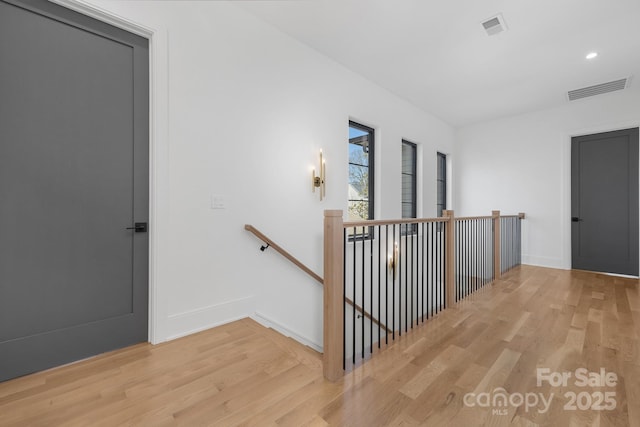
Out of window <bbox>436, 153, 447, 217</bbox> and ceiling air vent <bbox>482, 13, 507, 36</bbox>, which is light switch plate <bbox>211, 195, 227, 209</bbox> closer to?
ceiling air vent <bbox>482, 13, 507, 36</bbox>

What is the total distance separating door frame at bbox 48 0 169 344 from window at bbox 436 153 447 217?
541 centimetres

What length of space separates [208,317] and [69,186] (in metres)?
1.39

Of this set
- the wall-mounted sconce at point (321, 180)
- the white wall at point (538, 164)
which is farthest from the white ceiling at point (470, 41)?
the wall-mounted sconce at point (321, 180)

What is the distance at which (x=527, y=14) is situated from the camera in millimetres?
2639

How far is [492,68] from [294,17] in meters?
2.70

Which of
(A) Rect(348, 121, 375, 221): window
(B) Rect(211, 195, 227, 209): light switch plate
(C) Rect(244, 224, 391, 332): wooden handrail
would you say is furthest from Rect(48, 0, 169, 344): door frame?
(A) Rect(348, 121, 375, 221): window

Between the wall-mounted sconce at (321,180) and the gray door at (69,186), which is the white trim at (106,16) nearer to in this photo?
the gray door at (69,186)

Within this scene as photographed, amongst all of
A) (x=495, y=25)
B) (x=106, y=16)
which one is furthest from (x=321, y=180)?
(x=495, y=25)

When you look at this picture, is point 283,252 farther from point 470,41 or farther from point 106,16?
point 470,41

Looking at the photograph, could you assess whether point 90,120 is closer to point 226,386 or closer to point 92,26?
point 92,26

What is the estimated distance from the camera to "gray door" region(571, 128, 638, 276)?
14.1 ft

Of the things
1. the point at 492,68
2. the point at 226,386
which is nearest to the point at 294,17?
the point at 492,68

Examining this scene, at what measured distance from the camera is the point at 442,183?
621 cm

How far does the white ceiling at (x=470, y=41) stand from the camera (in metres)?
2.59
